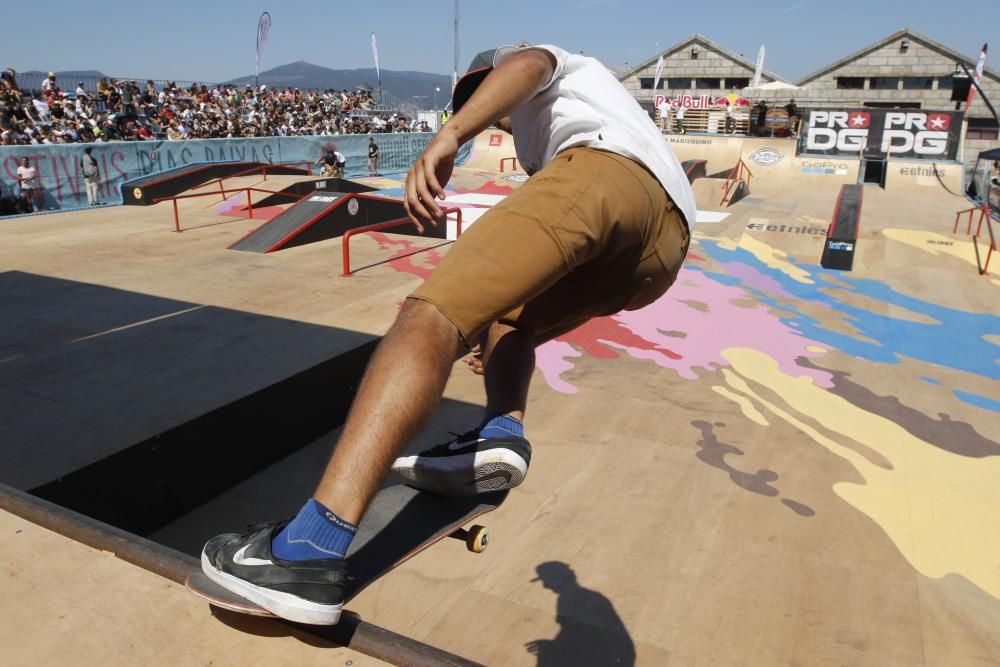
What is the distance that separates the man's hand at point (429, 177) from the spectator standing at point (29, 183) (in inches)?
633

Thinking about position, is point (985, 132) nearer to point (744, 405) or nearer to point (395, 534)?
point (744, 405)

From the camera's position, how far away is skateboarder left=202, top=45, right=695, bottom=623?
142 cm

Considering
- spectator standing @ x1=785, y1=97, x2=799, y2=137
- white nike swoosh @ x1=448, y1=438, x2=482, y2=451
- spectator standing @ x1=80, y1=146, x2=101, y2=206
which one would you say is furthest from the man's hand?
spectator standing @ x1=785, y1=97, x2=799, y2=137

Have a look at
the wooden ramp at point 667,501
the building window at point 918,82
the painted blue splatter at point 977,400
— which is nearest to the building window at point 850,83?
the building window at point 918,82

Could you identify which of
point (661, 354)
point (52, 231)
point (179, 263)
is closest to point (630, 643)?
point (661, 354)

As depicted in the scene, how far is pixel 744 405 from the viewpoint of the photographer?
6.06 meters

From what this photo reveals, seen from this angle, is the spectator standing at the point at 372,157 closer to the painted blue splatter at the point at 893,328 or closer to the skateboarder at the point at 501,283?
the painted blue splatter at the point at 893,328

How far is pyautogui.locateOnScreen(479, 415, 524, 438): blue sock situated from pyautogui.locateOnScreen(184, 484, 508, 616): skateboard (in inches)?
7.8

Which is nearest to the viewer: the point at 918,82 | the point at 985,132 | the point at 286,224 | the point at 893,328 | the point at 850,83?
the point at 893,328

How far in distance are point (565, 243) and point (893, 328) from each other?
28.1 ft

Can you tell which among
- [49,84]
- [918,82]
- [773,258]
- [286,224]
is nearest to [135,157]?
[49,84]

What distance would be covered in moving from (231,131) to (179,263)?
1514 centimetres

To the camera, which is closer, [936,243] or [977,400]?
[977,400]

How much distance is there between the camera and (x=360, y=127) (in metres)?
30.4
